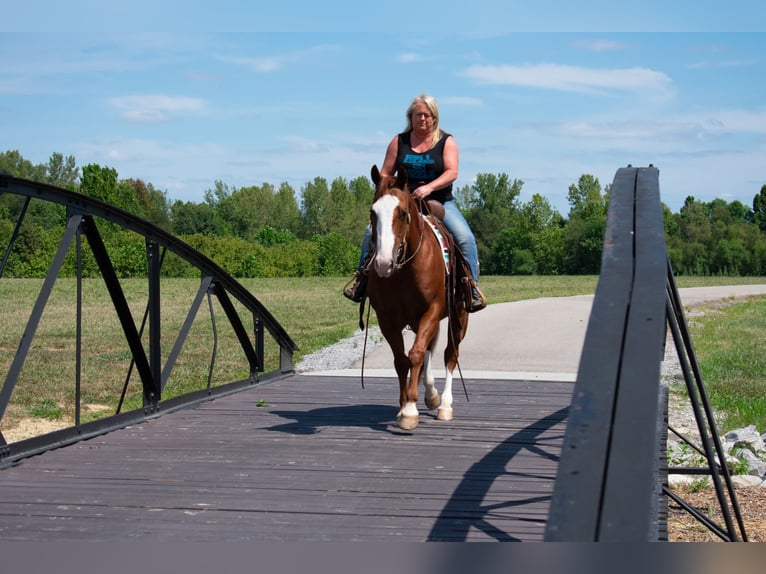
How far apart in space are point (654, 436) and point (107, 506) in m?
3.55

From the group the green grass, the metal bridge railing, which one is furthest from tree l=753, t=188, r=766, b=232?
the metal bridge railing

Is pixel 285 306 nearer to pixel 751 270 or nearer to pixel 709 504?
pixel 709 504

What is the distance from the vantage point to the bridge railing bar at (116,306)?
5977mm

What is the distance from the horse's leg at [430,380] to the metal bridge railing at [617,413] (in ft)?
15.0

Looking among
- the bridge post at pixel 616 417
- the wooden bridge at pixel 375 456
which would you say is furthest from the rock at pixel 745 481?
the bridge post at pixel 616 417

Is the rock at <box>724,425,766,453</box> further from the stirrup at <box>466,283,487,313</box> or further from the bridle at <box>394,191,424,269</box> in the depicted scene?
the bridle at <box>394,191,424,269</box>

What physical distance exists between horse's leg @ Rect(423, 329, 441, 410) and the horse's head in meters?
1.19

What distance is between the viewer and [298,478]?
5.73m

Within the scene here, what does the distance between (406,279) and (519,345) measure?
1033 cm

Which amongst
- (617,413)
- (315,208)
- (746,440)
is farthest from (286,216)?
(617,413)

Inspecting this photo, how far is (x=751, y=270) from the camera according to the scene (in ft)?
156

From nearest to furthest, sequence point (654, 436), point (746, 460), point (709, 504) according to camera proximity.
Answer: point (654, 436)
point (709, 504)
point (746, 460)

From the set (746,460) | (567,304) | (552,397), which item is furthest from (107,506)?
(567,304)

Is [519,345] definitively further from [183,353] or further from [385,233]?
[385,233]
